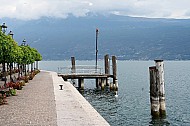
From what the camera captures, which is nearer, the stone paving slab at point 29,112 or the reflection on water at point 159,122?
the stone paving slab at point 29,112

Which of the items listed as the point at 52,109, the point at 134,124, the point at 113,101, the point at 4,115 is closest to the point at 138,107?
the point at 113,101

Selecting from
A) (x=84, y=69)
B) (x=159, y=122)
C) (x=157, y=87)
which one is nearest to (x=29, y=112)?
(x=157, y=87)

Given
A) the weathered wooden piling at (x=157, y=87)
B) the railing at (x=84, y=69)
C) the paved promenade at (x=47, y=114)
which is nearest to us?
the paved promenade at (x=47, y=114)

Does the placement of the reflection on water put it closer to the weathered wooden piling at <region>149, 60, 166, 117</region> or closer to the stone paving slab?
the weathered wooden piling at <region>149, 60, 166, 117</region>

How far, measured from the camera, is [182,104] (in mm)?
36594

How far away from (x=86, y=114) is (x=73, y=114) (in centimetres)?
71

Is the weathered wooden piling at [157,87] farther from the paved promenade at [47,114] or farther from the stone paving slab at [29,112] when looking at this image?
the stone paving slab at [29,112]

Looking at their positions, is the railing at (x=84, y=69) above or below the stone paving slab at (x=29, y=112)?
above

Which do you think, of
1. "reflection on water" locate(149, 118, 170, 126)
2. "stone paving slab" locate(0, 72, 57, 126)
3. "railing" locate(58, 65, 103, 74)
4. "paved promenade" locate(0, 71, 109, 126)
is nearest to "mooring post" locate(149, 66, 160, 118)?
"reflection on water" locate(149, 118, 170, 126)

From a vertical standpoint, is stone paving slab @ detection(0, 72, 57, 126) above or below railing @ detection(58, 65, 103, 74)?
below

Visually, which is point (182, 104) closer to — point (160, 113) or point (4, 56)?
point (160, 113)

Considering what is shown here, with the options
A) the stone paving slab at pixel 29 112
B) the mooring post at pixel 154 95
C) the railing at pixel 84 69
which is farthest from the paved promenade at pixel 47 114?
the railing at pixel 84 69

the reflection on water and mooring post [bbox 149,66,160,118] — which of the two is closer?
the reflection on water

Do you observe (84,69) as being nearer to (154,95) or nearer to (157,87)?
(154,95)
